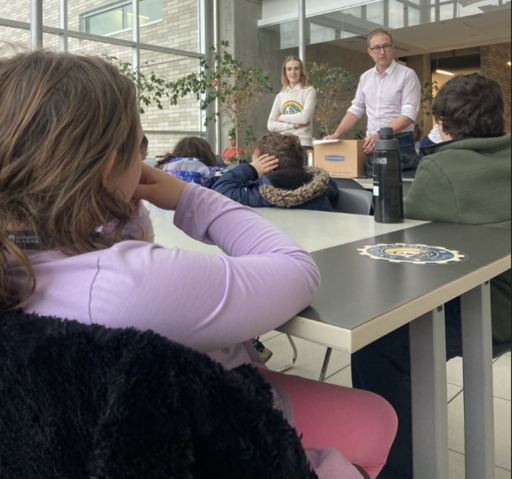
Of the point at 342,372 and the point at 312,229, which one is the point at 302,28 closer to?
the point at 342,372

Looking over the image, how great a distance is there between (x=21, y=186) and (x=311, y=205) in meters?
1.35

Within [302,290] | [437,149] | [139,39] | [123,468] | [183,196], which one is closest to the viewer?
[123,468]

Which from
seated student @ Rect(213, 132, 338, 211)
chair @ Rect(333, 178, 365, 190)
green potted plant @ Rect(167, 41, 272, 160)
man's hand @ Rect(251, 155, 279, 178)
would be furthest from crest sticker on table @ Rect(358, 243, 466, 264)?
green potted plant @ Rect(167, 41, 272, 160)

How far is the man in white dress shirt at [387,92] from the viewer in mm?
3322

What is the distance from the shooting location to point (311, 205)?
6.26ft

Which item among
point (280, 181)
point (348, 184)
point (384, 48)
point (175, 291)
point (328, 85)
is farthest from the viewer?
point (328, 85)

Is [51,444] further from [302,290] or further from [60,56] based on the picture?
[60,56]

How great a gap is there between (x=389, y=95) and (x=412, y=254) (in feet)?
8.62

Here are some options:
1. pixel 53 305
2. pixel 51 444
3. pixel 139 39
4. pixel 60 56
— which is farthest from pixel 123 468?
pixel 139 39

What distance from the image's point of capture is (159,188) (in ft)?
3.13

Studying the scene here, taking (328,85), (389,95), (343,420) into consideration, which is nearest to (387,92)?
(389,95)

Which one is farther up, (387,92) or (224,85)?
(224,85)

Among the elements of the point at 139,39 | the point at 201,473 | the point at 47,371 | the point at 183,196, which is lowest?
the point at 201,473

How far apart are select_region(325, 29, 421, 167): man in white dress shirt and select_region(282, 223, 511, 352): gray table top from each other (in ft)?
7.64
